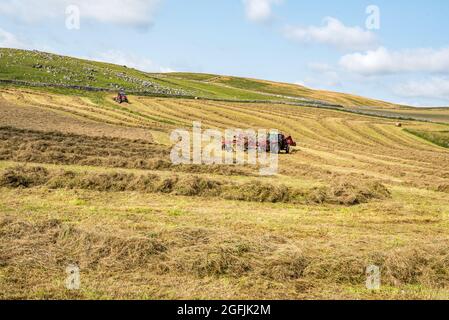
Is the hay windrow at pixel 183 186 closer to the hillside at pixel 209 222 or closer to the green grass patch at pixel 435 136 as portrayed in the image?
the hillside at pixel 209 222

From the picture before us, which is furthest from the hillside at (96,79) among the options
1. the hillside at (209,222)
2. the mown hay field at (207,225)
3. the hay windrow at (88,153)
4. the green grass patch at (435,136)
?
the mown hay field at (207,225)

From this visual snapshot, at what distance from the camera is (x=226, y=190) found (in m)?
18.9

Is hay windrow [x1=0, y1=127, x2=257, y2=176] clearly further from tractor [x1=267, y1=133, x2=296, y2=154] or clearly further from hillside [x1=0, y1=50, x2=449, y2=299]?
tractor [x1=267, y1=133, x2=296, y2=154]

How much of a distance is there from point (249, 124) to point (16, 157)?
104ft

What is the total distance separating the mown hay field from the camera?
381 inches

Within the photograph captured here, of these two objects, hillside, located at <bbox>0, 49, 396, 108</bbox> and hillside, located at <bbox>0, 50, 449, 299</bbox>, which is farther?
hillside, located at <bbox>0, 49, 396, 108</bbox>

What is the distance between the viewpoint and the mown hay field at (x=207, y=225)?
9672mm

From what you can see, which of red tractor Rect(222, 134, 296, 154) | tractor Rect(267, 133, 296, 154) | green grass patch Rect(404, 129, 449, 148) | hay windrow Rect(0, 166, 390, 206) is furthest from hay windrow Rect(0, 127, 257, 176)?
green grass patch Rect(404, 129, 449, 148)

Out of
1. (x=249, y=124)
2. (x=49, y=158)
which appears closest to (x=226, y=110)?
(x=249, y=124)

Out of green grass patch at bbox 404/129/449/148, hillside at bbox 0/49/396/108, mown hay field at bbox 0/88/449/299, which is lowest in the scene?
mown hay field at bbox 0/88/449/299

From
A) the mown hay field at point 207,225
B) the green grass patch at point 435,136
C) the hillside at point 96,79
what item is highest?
the hillside at point 96,79

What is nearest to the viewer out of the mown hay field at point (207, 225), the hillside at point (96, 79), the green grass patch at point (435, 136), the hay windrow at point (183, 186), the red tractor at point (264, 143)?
the mown hay field at point (207, 225)

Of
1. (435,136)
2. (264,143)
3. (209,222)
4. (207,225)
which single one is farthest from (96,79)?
(207,225)
